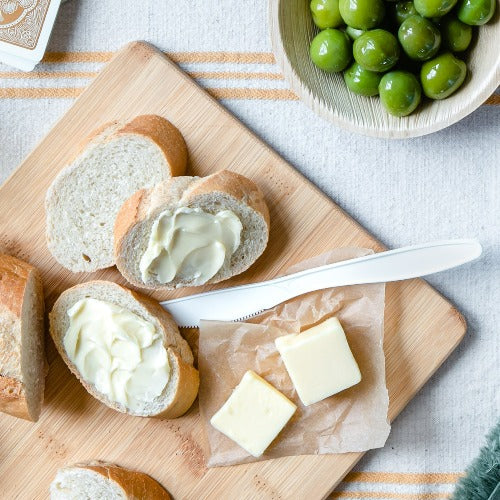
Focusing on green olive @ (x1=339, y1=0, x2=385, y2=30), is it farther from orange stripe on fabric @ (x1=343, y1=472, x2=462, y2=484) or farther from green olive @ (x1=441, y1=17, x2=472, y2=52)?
orange stripe on fabric @ (x1=343, y1=472, x2=462, y2=484)

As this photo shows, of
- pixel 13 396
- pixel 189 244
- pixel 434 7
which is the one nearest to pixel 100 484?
pixel 13 396

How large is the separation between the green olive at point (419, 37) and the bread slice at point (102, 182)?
1.98 feet

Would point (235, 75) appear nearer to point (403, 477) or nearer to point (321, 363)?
point (321, 363)

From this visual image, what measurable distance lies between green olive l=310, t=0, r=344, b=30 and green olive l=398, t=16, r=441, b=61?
0.16 meters

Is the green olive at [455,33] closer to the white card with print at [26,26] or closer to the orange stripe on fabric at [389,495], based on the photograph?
the white card with print at [26,26]

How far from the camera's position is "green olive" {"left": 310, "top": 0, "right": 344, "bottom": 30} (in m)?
1.79

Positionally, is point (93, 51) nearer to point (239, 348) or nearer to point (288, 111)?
point (288, 111)

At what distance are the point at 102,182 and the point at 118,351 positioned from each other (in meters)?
0.42

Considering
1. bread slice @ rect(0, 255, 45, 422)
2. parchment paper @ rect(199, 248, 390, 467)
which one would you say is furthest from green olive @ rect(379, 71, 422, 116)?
bread slice @ rect(0, 255, 45, 422)

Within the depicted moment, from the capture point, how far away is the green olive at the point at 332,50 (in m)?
1.80

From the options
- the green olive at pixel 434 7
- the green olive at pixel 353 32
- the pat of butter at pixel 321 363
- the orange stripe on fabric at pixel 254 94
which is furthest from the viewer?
the orange stripe on fabric at pixel 254 94

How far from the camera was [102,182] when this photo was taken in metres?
1.94

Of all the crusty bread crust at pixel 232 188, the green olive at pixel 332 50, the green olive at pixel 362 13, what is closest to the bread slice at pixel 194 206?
the crusty bread crust at pixel 232 188

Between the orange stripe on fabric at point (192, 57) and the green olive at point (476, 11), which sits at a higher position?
the green olive at point (476, 11)
